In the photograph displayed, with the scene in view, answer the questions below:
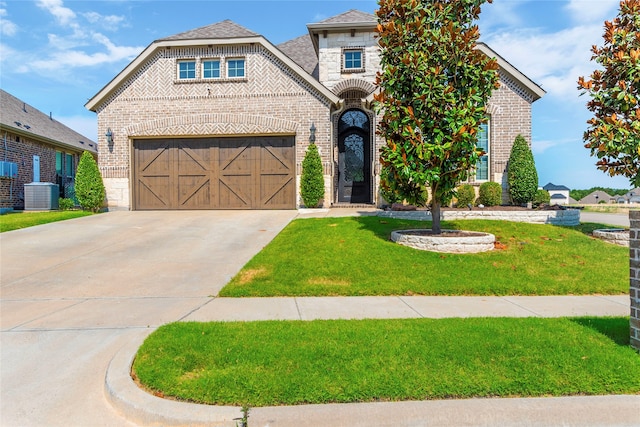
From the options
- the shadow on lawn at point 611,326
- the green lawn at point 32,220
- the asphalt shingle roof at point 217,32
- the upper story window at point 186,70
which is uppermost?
the asphalt shingle roof at point 217,32

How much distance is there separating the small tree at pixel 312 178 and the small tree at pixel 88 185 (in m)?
8.17

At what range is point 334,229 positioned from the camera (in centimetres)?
1017

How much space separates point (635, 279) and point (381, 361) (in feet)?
8.55

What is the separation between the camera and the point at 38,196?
16.8m

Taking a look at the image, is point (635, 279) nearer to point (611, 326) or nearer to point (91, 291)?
point (611, 326)

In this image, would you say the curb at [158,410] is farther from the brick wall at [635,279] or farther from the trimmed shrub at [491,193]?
the trimmed shrub at [491,193]

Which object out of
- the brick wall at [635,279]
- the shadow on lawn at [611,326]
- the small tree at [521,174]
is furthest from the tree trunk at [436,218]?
the small tree at [521,174]

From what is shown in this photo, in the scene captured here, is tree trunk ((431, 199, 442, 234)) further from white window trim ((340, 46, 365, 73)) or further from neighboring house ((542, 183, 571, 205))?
neighboring house ((542, 183, 571, 205))

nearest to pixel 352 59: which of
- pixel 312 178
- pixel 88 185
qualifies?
pixel 312 178

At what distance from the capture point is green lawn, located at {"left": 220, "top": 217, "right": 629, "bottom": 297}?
6.52m

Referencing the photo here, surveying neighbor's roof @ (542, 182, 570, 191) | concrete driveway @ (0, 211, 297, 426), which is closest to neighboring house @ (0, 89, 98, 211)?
concrete driveway @ (0, 211, 297, 426)

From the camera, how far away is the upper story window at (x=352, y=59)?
16781 millimetres

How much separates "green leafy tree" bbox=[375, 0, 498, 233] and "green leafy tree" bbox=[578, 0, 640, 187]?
11.0 feet

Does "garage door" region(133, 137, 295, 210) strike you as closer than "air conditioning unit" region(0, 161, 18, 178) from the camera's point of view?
Yes
